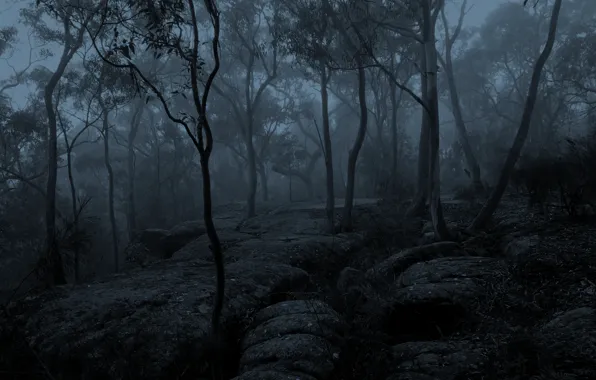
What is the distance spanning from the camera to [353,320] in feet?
22.4

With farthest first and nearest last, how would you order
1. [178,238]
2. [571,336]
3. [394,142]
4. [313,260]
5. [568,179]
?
[394,142], [178,238], [313,260], [568,179], [571,336]

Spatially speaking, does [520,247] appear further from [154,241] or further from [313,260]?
[154,241]

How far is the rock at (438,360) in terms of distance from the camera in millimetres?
4594

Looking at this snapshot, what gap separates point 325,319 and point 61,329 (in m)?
4.31

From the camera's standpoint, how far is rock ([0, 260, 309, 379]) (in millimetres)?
6207

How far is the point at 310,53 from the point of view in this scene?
14242 millimetres

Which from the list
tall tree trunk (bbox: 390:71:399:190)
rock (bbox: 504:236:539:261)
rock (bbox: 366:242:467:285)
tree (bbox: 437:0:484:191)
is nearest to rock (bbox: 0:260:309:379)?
rock (bbox: 366:242:467:285)

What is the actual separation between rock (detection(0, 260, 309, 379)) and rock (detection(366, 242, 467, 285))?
1.78 meters

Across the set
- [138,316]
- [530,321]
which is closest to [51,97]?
[138,316]

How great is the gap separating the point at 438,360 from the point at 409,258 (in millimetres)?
3739

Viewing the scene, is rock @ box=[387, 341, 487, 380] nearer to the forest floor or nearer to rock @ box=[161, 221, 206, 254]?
the forest floor

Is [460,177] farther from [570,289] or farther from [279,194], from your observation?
[570,289]

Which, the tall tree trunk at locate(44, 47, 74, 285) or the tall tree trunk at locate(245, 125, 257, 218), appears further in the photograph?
the tall tree trunk at locate(245, 125, 257, 218)

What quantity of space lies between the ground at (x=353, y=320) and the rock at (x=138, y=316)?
3cm
